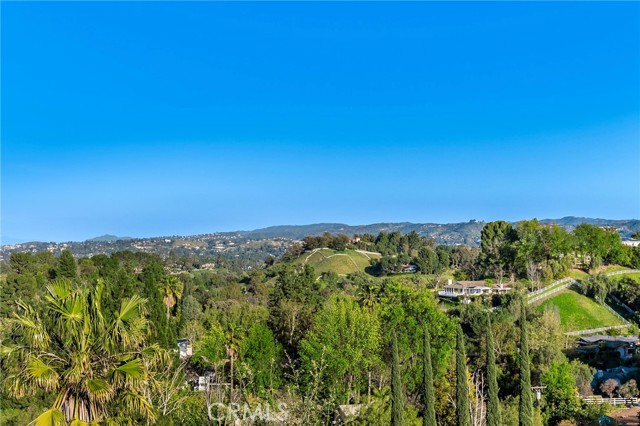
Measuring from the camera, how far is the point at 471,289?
6272cm

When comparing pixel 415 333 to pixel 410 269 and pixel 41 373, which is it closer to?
pixel 41 373

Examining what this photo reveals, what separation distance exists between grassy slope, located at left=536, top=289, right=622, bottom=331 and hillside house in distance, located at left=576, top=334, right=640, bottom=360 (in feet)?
10.8

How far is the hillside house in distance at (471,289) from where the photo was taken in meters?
60.9

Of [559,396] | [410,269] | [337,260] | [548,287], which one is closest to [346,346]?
[559,396]

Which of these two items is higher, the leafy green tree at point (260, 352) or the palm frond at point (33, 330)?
the palm frond at point (33, 330)

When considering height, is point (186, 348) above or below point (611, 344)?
above

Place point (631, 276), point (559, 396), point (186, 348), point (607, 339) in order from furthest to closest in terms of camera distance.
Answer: point (631, 276)
point (607, 339)
point (186, 348)
point (559, 396)

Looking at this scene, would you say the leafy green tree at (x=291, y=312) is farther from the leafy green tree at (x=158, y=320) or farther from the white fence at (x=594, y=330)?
the white fence at (x=594, y=330)

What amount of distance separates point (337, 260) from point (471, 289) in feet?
158

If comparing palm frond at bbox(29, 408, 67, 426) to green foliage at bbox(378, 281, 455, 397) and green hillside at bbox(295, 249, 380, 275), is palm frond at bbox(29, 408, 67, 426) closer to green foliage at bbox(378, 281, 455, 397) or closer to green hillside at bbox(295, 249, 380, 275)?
green foliage at bbox(378, 281, 455, 397)

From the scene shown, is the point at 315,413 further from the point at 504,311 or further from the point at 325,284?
the point at 325,284

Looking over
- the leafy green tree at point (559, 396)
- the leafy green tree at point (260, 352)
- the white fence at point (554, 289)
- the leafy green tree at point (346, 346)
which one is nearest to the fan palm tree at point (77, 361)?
the leafy green tree at point (346, 346)

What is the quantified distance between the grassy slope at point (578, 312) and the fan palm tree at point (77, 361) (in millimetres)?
43903

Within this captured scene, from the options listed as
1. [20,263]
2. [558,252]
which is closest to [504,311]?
[558,252]
